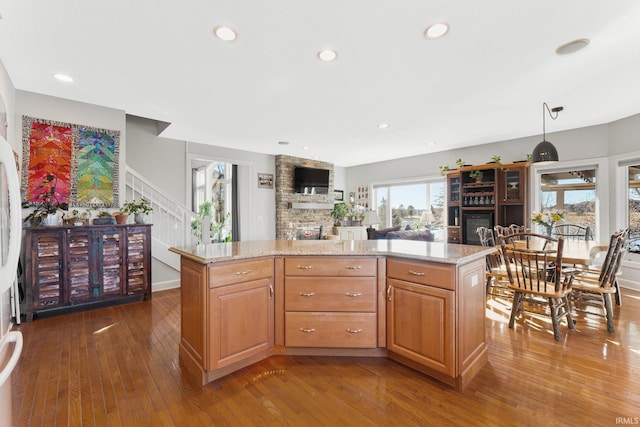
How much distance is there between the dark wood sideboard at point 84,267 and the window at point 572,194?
6.81 meters

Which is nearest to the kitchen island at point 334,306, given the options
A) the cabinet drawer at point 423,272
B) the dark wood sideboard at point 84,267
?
the cabinet drawer at point 423,272

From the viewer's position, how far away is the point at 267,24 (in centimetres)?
217

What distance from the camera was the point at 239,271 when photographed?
2.14 m

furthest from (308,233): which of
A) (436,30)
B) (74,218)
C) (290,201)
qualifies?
(436,30)

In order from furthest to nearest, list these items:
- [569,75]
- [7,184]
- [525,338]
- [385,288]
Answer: [569,75], [525,338], [385,288], [7,184]

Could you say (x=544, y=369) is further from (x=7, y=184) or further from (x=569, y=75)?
(x=7, y=184)

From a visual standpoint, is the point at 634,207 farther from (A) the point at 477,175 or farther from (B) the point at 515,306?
(B) the point at 515,306

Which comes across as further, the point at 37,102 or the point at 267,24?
the point at 37,102

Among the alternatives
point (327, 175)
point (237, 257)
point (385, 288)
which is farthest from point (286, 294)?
point (327, 175)

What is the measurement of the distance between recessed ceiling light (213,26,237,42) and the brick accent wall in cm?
463

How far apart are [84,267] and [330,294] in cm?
316

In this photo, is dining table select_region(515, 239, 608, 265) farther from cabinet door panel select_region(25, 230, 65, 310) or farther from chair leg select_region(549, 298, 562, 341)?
cabinet door panel select_region(25, 230, 65, 310)

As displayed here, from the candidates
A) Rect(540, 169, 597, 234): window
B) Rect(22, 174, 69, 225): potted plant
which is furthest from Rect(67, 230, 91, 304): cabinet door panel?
Rect(540, 169, 597, 234): window

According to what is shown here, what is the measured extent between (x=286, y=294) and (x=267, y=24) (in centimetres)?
209
